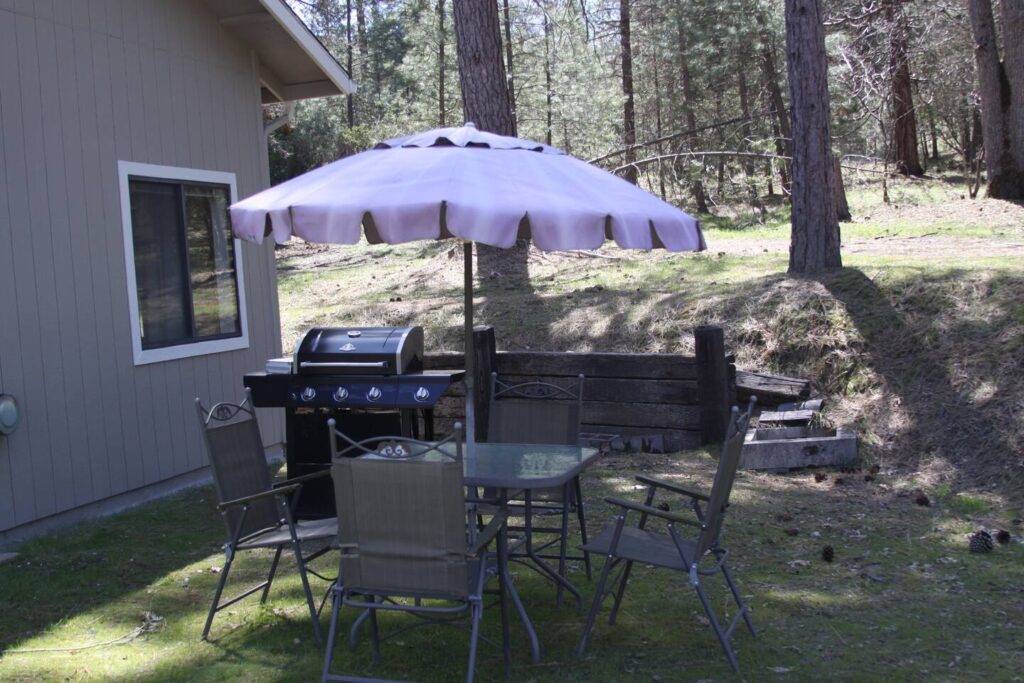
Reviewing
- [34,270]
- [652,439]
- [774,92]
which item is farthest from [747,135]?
[34,270]

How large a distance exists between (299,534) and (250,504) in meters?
0.25

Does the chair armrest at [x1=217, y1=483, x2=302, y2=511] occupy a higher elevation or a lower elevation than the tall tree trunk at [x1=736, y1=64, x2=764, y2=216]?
lower

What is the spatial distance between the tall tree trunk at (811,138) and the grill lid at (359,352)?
4.69m

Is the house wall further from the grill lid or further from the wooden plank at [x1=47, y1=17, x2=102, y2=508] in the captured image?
the grill lid

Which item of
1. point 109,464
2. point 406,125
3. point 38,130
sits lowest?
point 109,464

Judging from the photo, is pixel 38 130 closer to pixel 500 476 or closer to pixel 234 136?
pixel 234 136

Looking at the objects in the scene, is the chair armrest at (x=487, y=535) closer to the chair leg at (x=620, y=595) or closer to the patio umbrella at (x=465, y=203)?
the chair leg at (x=620, y=595)

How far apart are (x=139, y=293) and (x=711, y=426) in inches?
171

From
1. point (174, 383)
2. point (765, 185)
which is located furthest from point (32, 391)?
point (765, 185)

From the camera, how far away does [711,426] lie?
7.39 meters

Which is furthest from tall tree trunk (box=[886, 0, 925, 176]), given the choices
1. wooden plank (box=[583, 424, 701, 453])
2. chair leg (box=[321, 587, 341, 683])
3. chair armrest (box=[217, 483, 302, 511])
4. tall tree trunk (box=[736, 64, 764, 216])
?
chair leg (box=[321, 587, 341, 683])

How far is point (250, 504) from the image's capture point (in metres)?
4.20

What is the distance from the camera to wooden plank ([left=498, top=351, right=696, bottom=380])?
7.51 metres

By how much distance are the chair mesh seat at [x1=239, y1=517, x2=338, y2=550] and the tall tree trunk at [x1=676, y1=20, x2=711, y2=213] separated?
542 inches
